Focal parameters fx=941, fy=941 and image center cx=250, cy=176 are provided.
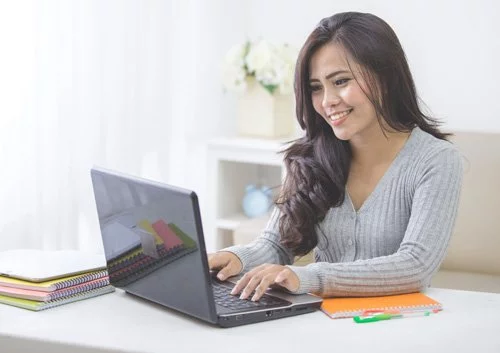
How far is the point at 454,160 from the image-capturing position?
84.0 inches

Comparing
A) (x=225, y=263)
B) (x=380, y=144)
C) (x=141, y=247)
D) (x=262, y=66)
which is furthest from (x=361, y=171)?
(x=262, y=66)

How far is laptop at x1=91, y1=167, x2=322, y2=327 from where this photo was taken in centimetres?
167

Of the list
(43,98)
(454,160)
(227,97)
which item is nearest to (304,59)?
(454,160)

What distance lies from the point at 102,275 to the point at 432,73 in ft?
7.19

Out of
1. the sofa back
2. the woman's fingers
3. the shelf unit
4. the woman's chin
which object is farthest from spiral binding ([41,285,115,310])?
the shelf unit

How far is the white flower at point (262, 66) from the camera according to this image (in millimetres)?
3693

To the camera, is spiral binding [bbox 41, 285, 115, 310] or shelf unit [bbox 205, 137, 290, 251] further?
shelf unit [bbox 205, 137, 290, 251]

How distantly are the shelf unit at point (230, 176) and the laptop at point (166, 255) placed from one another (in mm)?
1766

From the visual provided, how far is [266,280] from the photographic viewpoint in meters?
1.83

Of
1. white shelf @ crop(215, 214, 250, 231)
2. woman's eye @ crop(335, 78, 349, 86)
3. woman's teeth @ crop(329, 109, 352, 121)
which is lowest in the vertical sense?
white shelf @ crop(215, 214, 250, 231)

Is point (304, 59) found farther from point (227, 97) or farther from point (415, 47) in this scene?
point (227, 97)

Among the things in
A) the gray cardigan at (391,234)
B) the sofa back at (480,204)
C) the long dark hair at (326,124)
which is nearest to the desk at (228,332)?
→ the gray cardigan at (391,234)

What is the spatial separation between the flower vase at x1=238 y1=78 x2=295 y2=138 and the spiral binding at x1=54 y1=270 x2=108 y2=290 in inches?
74.8

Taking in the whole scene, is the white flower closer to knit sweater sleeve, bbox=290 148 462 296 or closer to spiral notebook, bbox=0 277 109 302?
knit sweater sleeve, bbox=290 148 462 296
